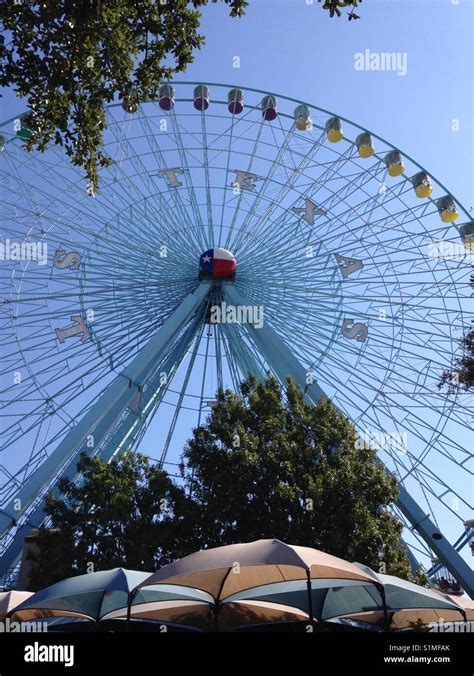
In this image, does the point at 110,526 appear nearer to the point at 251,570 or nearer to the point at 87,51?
the point at 251,570

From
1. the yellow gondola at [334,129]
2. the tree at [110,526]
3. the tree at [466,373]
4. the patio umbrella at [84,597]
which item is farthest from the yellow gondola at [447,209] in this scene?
the patio umbrella at [84,597]

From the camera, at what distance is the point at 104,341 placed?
20109 millimetres

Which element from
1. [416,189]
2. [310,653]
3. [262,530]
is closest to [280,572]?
[310,653]

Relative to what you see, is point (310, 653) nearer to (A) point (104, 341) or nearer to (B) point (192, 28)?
(B) point (192, 28)

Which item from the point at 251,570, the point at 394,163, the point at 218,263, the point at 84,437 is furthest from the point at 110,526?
the point at 394,163

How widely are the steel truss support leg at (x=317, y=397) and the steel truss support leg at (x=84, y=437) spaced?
228 centimetres

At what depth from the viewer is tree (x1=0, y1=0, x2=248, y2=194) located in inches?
312

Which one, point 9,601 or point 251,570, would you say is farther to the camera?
point 9,601

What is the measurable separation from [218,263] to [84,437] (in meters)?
8.12

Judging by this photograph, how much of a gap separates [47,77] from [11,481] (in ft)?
42.4

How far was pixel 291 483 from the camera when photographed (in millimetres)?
13789

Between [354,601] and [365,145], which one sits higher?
[365,145]

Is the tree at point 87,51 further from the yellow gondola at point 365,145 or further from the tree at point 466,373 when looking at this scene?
the yellow gondola at point 365,145

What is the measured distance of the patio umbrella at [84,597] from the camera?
8703 millimetres
